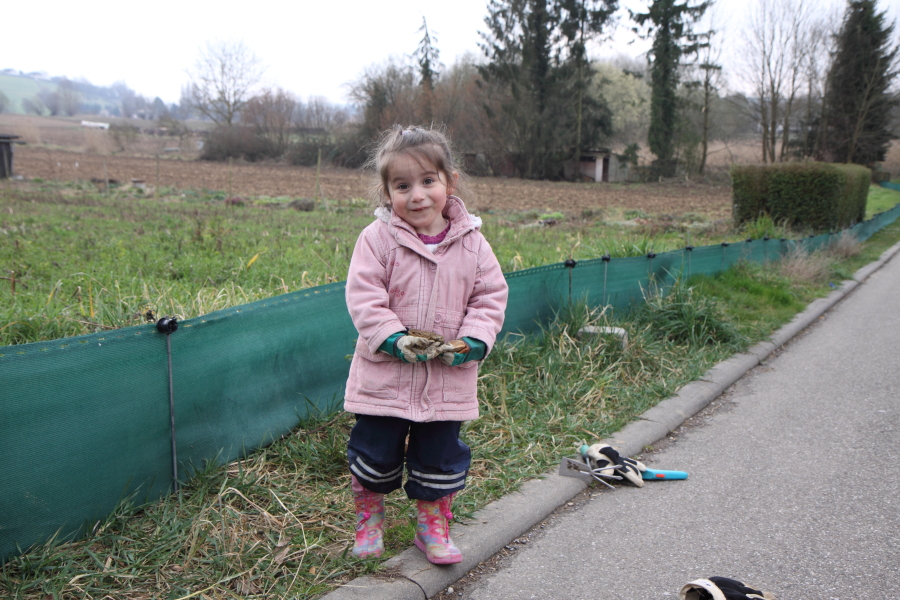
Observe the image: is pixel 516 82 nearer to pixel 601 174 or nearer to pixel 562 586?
pixel 601 174

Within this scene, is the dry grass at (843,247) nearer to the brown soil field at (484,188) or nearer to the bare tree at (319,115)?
the brown soil field at (484,188)

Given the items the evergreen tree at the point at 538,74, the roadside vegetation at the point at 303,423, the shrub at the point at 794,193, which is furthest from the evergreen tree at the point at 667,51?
the roadside vegetation at the point at 303,423

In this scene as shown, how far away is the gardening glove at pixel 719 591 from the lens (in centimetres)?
237

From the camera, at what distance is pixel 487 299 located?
2.63 meters

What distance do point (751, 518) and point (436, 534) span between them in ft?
5.35

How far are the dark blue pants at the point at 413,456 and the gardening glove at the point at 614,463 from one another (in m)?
1.28

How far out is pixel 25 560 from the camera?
7.50ft

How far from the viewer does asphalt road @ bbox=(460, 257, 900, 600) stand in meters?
2.70

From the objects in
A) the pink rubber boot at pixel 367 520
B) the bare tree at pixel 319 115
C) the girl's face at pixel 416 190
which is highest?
the bare tree at pixel 319 115

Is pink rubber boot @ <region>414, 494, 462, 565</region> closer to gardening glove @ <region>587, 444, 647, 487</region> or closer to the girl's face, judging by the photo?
the girl's face

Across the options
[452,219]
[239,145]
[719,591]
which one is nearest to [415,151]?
[452,219]

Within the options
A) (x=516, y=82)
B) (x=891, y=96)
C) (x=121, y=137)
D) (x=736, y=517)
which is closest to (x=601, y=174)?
(x=516, y=82)

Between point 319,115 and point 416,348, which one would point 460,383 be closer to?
point 416,348

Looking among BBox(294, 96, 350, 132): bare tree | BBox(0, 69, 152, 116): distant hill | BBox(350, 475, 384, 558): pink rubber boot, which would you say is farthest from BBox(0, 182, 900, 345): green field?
BBox(0, 69, 152, 116): distant hill
